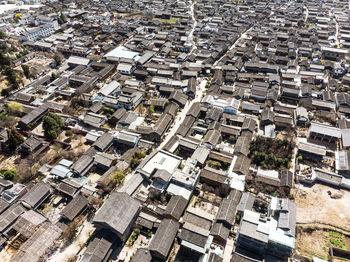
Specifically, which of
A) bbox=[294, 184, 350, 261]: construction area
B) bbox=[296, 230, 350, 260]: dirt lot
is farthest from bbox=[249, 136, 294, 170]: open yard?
bbox=[296, 230, 350, 260]: dirt lot

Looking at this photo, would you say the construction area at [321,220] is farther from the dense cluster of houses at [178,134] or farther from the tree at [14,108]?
the tree at [14,108]

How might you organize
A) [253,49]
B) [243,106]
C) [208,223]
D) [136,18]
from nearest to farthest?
[208,223], [243,106], [253,49], [136,18]

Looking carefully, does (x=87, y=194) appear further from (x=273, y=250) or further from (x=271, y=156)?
(x=271, y=156)

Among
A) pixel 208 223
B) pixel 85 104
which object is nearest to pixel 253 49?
pixel 85 104

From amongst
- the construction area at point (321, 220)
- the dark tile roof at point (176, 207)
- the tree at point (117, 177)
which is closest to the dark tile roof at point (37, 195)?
the tree at point (117, 177)

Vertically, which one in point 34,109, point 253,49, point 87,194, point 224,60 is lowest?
point 87,194

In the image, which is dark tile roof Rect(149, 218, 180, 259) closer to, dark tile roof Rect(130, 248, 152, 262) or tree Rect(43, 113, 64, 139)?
dark tile roof Rect(130, 248, 152, 262)

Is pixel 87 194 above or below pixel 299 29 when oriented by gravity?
below
